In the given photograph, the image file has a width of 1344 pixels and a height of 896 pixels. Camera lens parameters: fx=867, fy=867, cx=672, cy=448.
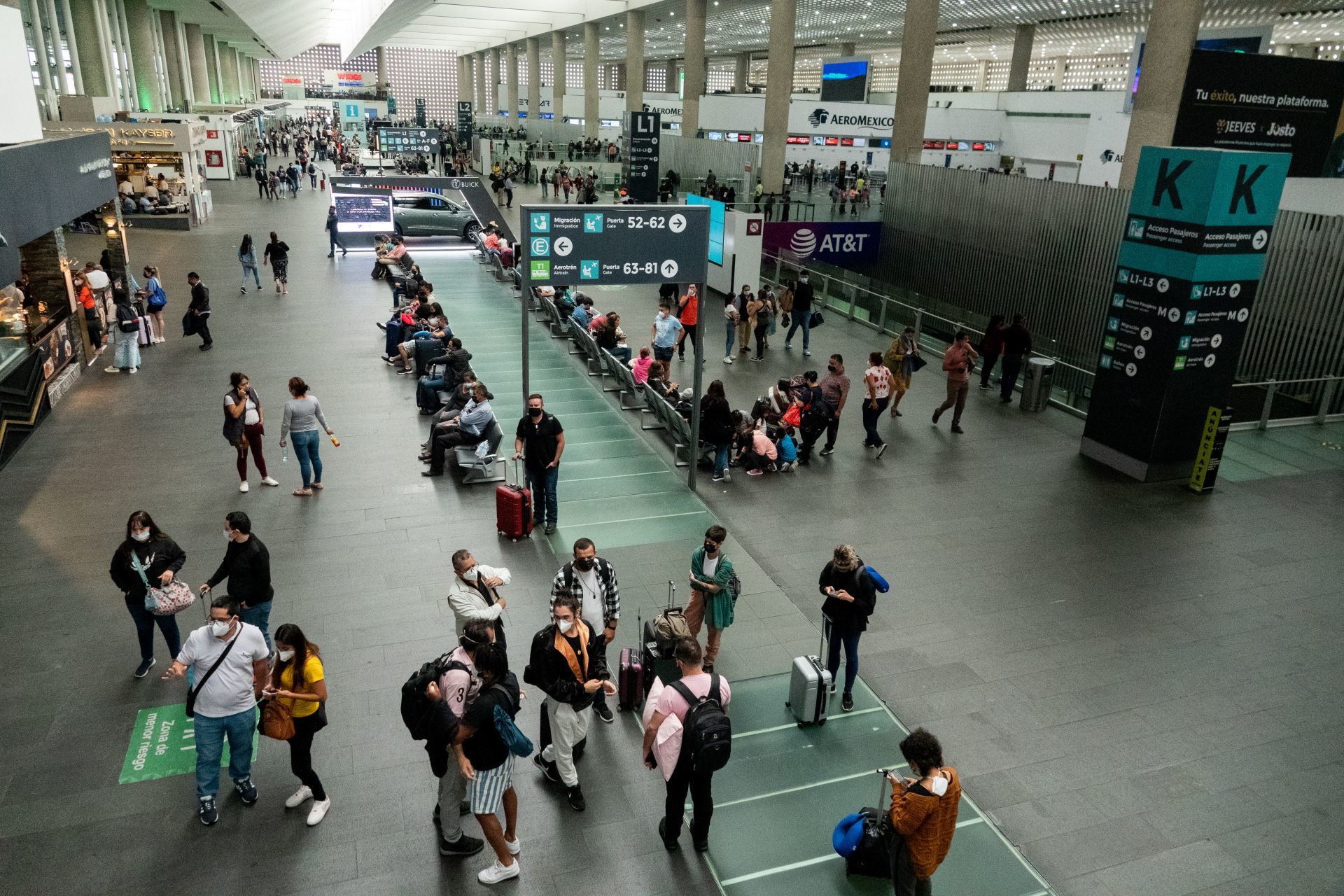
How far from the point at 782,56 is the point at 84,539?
96.9 ft

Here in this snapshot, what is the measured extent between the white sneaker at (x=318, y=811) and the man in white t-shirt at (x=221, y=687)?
457mm

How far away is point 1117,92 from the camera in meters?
29.8

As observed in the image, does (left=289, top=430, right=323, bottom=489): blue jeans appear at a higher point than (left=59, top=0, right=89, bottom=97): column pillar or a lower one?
lower

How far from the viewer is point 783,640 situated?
25.0 feet

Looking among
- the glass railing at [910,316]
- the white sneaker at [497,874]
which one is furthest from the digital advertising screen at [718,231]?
the white sneaker at [497,874]

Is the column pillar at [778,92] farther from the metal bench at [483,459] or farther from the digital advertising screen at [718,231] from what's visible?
the metal bench at [483,459]

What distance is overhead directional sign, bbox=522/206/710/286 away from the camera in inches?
367

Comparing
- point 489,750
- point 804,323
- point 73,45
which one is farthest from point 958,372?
point 73,45

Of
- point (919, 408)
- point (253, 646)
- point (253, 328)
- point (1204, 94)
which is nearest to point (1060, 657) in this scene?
point (253, 646)

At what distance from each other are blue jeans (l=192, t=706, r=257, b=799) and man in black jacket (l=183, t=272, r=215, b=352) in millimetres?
12845

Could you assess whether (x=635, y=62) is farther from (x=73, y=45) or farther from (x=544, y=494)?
(x=544, y=494)

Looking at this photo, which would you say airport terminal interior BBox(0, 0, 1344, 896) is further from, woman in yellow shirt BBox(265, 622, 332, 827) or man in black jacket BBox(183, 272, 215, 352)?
man in black jacket BBox(183, 272, 215, 352)

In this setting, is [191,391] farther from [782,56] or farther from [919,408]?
[782,56]

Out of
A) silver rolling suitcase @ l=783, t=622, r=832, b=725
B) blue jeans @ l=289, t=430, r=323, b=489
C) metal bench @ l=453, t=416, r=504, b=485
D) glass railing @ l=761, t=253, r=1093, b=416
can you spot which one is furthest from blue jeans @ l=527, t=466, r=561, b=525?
glass railing @ l=761, t=253, r=1093, b=416
